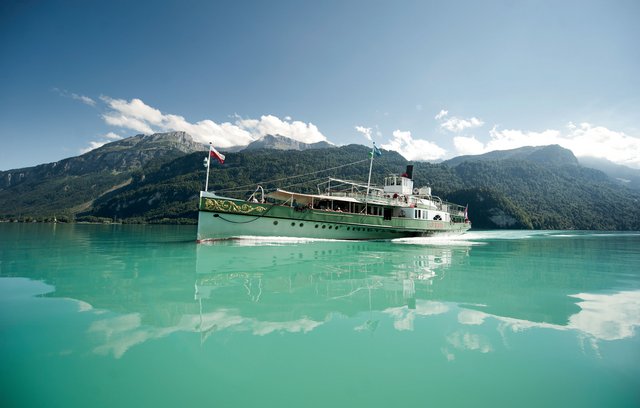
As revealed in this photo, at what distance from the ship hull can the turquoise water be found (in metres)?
12.5

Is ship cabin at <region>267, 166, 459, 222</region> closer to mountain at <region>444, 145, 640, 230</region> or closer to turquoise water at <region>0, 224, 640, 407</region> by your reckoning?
turquoise water at <region>0, 224, 640, 407</region>

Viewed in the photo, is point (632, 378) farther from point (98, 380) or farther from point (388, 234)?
point (388, 234)

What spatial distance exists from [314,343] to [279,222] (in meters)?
19.6

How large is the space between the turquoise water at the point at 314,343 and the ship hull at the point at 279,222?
12.5 m

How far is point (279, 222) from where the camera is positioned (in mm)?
24375

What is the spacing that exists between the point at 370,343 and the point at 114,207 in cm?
22177

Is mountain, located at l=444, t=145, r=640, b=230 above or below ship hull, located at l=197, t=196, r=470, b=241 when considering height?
above

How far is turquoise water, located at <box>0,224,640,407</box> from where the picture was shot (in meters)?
3.67

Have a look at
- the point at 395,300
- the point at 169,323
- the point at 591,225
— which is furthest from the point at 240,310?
the point at 591,225

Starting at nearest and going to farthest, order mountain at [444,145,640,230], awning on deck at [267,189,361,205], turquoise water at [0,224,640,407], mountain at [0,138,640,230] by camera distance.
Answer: turquoise water at [0,224,640,407] → awning on deck at [267,189,361,205] → mountain at [0,138,640,230] → mountain at [444,145,640,230]

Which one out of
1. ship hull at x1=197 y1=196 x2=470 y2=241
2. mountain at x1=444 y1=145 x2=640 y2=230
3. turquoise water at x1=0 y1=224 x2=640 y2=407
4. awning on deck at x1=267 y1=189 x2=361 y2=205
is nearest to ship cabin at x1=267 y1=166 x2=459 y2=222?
awning on deck at x1=267 y1=189 x2=361 y2=205

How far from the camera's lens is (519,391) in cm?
378

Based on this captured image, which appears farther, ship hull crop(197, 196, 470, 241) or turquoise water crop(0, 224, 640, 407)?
ship hull crop(197, 196, 470, 241)

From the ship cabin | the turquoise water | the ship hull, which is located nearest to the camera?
the turquoise water
